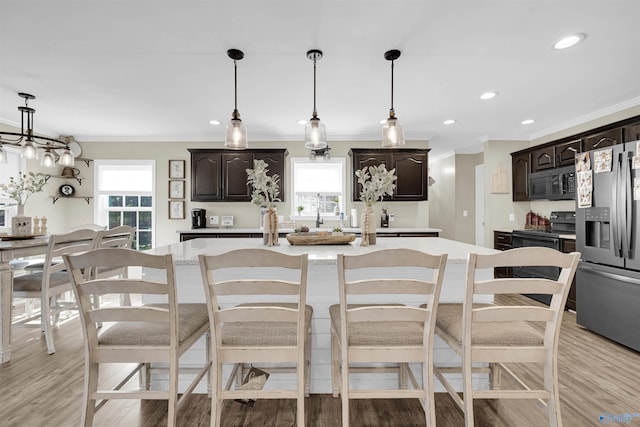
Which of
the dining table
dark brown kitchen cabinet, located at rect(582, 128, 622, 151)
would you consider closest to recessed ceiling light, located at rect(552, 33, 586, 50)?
dark brown kitchen cabinet, located at rect(582, 128, 622, 151)

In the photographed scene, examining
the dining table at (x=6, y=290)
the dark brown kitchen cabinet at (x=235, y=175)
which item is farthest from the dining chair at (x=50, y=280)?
the dark brown kitchen cabinet at (x=235, y=175)

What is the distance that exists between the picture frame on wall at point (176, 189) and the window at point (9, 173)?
1930 mm

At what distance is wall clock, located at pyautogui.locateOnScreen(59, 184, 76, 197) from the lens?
201 inches

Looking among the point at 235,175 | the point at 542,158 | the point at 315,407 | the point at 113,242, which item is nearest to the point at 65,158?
the point at 113,242

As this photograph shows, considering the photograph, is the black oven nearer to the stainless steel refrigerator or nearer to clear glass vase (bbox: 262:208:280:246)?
the stainless steel refrigerator

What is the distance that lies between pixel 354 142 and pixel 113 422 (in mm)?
4605

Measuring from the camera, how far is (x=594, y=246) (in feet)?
9.71

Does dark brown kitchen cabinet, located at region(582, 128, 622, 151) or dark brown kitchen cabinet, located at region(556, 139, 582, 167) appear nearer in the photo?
dark brown kitchen cabinet, located at region(582, 128, 622, 151)

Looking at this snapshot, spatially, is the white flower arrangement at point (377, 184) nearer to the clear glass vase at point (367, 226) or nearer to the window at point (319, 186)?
the clear glass vase at point (367, 226)

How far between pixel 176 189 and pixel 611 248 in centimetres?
567

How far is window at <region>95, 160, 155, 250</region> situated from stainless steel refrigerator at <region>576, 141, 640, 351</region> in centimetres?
588

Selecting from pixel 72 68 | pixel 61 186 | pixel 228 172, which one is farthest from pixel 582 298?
pixel 61 186

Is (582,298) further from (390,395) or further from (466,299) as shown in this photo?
(390,395)

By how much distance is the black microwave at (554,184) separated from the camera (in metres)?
4.08
